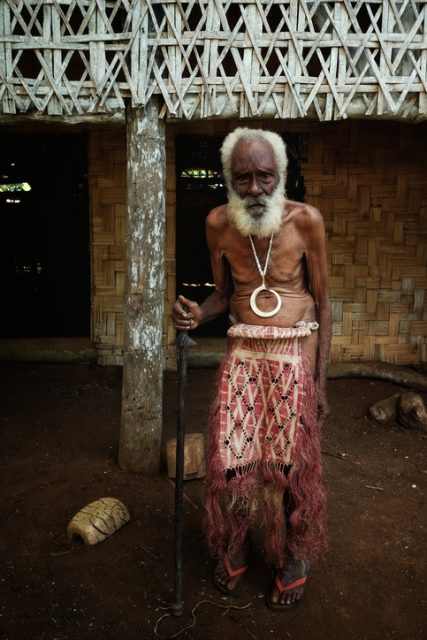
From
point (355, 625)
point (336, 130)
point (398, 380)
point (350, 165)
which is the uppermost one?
point (336, 130)

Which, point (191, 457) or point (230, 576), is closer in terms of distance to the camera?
point (230, 576)

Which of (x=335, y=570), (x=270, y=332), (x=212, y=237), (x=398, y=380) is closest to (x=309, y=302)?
→ (x=270, y=332)

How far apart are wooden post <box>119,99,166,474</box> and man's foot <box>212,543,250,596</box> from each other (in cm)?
123

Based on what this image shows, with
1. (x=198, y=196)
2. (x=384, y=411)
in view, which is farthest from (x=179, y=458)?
(x=198, y=196)

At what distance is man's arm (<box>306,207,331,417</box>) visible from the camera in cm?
251

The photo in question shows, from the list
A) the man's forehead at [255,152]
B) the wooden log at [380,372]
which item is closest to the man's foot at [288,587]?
the man's forehead at [255,152]

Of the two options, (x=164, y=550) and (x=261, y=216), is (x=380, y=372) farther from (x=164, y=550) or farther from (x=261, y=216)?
(x=261, y=216)

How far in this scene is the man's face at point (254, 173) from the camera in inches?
95.0

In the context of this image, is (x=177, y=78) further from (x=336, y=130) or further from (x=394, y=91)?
(x=336, y=130)

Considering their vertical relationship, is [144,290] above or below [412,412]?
above

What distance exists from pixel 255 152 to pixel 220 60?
4.22ft

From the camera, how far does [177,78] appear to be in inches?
134

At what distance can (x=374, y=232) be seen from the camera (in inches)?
233

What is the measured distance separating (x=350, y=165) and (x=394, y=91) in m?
2.36
